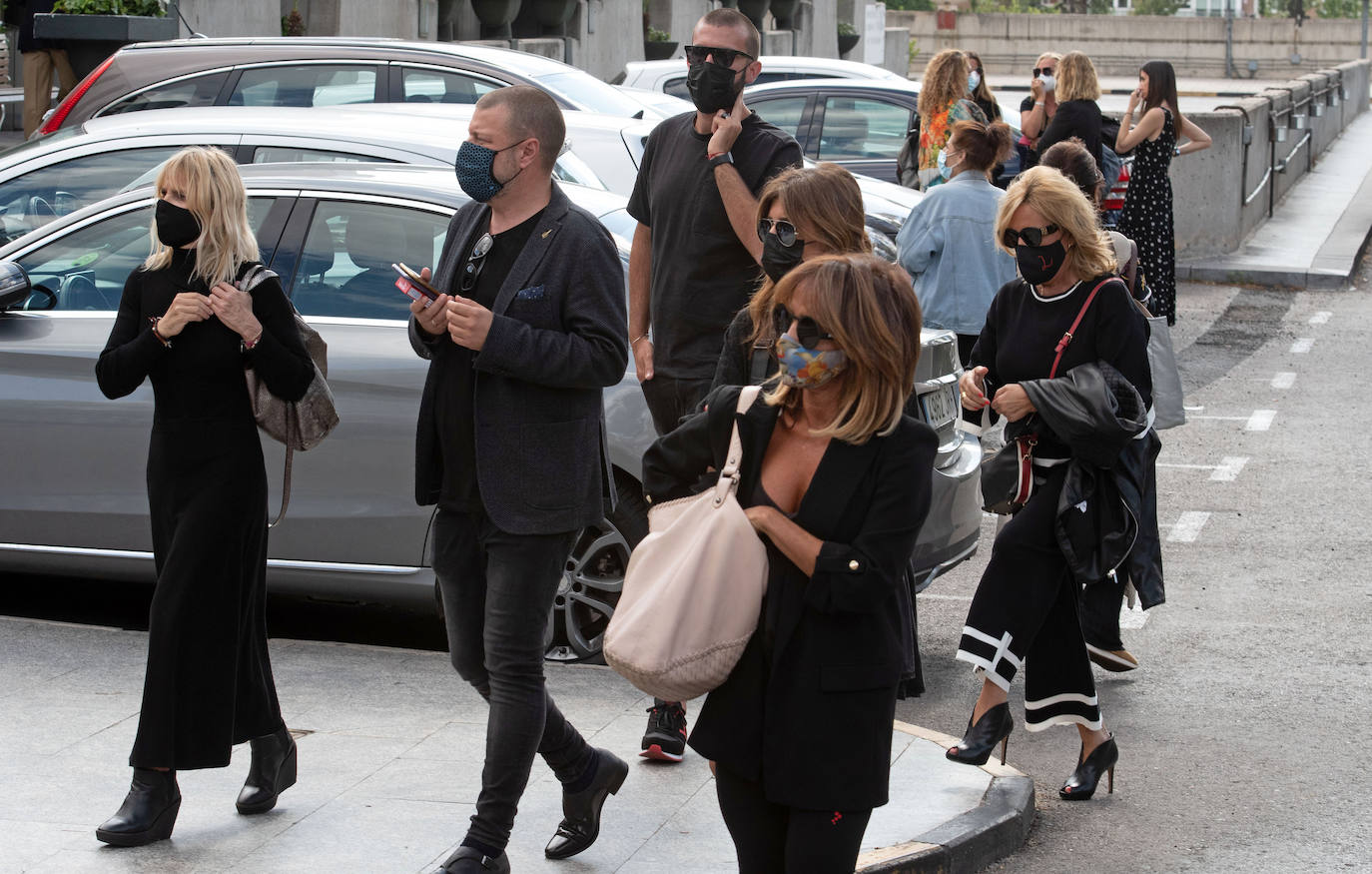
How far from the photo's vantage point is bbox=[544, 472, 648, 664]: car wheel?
629cm

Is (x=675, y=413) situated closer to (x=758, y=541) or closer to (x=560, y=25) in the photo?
(x=758, y=541)

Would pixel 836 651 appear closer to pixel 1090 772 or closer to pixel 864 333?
pixel 864 333

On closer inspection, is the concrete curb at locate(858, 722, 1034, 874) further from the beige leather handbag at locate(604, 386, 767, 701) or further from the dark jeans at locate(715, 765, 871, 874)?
the beige leather handbag at locate(604, 386, 767, 701)

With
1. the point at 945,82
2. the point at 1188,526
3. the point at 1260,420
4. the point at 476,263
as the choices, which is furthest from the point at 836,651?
the point at 1260,420

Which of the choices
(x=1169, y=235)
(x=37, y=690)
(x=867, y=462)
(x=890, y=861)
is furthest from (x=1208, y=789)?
(x=1169, y=235)

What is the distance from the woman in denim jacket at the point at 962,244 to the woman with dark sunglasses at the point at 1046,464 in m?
Answer: 2.75

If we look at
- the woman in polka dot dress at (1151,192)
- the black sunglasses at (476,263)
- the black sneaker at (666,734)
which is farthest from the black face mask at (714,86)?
the woman in polka dot dress at (1151,192)

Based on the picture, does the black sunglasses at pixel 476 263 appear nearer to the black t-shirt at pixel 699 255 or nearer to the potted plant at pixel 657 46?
the black t-shirt at pixel 699 255

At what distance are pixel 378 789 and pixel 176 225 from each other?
167 cm

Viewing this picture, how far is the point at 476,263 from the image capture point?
4531 mm

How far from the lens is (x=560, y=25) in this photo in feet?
93.1

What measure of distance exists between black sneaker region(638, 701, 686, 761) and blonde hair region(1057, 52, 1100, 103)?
→ 26.3 feet

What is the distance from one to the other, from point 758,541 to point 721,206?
216cm

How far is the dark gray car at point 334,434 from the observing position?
6.24m
